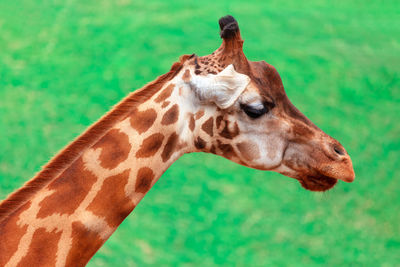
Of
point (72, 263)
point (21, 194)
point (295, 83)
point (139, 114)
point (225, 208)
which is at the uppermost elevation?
point (139, 114)

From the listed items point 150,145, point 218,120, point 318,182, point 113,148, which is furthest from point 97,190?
point 318,182

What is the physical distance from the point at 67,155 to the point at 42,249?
47cm

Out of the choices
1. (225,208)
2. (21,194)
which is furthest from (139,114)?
(225,208)

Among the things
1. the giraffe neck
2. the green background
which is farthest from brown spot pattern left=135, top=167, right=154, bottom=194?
the green background

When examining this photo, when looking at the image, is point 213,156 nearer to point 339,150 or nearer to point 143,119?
point 339,150

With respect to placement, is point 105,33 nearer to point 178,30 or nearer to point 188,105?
point 178,30

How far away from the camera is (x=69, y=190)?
2910 mm

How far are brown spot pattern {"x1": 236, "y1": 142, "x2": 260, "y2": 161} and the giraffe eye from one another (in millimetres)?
155

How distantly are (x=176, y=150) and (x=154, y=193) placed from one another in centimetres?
395

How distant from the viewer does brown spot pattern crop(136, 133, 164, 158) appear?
303 centimetres

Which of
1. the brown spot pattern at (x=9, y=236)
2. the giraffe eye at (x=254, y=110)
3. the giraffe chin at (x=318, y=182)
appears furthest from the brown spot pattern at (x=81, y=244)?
the giraffe chin at (x=318, y=182)

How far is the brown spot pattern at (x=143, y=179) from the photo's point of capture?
302cm

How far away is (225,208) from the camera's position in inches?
269

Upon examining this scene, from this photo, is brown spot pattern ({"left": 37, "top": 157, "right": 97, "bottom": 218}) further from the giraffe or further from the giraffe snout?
the giraffe snout
